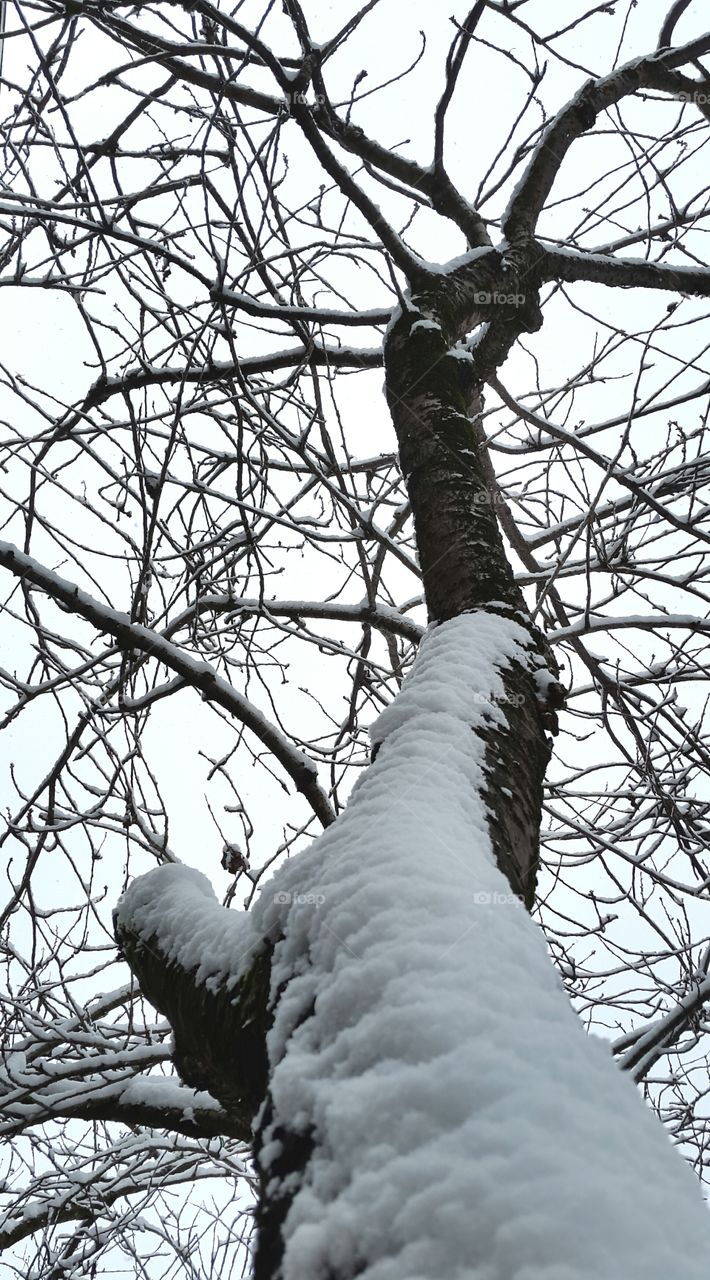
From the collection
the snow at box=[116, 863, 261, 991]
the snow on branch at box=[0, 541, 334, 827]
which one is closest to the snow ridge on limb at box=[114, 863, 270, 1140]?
the snow at box=[116, 863, 261, 991]

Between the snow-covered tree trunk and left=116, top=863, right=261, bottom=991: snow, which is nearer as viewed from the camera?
the snow-covered tree trunk

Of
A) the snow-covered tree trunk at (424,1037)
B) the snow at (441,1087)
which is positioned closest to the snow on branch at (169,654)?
the snow-covered tree trunk at (424,1037)

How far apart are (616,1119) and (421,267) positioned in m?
2.14

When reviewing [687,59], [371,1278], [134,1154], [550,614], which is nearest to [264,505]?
[550,614]

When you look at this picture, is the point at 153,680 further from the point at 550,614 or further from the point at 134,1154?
the point at 134,1154

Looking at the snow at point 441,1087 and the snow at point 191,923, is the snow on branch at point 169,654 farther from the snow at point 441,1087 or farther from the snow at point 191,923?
the snow at point 441,1087

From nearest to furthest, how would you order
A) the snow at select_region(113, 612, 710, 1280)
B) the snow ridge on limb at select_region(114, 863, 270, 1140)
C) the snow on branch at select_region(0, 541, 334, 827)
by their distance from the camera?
the snow at select_region(113, 612, 710, 1280)
the snow ridge on limb at select_region(114, 863, 270, 1140)
the snow on branch at select_region(0, 541, 334, 827)

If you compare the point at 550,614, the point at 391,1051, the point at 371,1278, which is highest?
the point at 550,614

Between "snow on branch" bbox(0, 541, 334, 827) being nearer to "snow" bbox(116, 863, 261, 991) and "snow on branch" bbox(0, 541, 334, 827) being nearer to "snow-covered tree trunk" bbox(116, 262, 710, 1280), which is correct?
"snow" bbox(116, 863, 261, 991)

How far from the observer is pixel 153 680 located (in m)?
2.80

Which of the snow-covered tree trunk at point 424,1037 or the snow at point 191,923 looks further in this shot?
the snow at point 191,923

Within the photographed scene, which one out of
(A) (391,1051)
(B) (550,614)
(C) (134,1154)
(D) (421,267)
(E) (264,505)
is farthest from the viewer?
(C) (134,1154)

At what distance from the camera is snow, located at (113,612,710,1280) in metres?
0.43

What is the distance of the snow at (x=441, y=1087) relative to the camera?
0.43 meters
